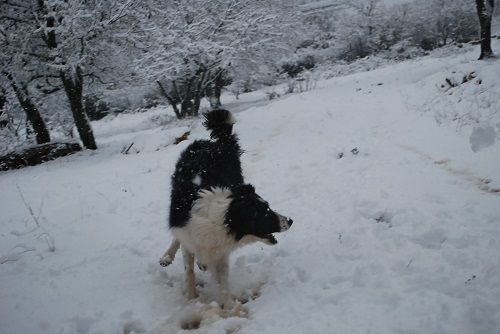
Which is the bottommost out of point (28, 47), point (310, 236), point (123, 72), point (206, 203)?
point (310, 236)

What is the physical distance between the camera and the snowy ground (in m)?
3.14

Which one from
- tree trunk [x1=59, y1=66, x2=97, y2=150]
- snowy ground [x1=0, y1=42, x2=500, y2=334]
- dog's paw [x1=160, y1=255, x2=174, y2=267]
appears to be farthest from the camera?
tree trunk [x1=59, y1=66, x2=97, y2=150]

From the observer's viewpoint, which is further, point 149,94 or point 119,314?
point 149,94

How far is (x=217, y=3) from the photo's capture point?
53.5 feet

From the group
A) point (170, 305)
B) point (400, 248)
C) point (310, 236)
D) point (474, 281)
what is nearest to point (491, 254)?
point (474, 281)

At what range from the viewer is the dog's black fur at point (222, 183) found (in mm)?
3574

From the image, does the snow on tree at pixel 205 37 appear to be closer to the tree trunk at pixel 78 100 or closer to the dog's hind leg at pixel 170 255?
the tree trunk at pixel 78 100

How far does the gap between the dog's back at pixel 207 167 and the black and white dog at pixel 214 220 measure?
1cm

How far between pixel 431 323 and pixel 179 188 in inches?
107

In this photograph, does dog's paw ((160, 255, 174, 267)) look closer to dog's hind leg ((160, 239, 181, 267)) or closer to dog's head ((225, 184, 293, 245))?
dog's hind leg ((160, 239, 181, 267))

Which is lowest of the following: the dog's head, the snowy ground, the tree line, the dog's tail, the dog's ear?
the snowy ground

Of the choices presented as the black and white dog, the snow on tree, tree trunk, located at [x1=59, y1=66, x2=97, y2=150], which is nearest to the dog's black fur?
the black and white dog

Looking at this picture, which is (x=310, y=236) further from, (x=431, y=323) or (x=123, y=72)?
(x=123, y=72)

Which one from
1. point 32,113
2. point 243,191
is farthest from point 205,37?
point 243,191
